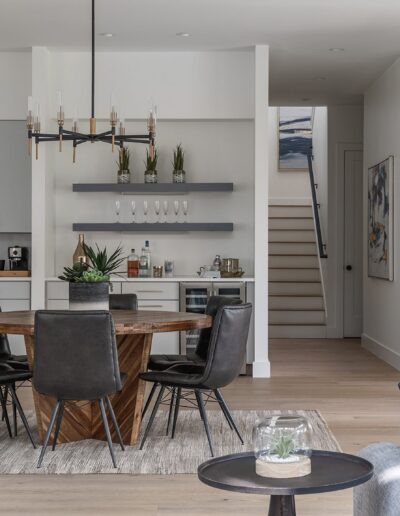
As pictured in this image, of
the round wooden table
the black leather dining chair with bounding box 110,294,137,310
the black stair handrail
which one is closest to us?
the round wooden table

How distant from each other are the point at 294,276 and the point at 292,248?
0.58 m

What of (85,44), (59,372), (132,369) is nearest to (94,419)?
(132,369)

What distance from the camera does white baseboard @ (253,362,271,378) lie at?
26.0 feet

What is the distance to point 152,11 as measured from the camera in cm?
689

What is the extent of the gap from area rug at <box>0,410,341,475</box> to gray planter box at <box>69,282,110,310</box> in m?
0.81

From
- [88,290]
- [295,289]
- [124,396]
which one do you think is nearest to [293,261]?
[295,289]

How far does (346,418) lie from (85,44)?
13.3 feet

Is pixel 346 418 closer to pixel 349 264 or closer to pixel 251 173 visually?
pixel 251 173

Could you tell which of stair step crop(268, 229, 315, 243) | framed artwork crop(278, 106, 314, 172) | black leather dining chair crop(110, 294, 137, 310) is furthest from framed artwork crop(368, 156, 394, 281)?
framed artwork crop(278, 106, 314, 172)

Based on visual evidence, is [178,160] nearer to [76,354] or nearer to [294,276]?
[76,354]

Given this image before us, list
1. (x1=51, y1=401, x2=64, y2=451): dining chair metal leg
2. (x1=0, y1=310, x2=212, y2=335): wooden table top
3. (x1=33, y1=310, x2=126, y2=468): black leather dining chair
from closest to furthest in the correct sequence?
(x1=33, y1=310, x2=126, y2=468): black leather dining chair < (x1=0, y1=310, x2=212, y2=335): wooden table top < (x1=51, y1=401, x2=64, y2=451): dining chair metal leg

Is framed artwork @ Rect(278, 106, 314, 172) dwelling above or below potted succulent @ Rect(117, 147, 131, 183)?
above

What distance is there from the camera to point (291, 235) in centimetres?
1275

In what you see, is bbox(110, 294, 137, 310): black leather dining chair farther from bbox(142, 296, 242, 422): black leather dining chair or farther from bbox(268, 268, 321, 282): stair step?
bbox(268, 268, 321, 282): stair step
